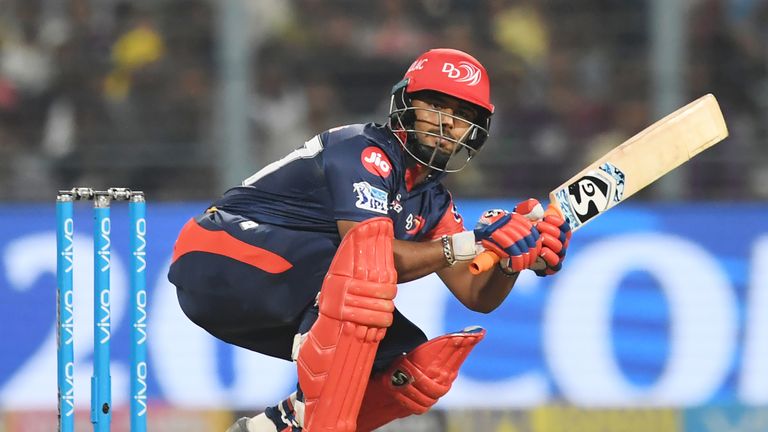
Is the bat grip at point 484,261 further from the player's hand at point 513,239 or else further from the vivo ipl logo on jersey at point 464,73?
the vivo ipl logo on jersey at point 464,73

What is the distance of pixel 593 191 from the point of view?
4.50 m

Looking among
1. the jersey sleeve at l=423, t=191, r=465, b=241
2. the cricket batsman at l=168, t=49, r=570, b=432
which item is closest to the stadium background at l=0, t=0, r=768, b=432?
the jersey sleeve at l=423, t=191, r=465, b=241

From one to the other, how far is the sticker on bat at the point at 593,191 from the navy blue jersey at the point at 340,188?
1.56 feet

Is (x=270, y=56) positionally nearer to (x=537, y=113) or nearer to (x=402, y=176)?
(x=537, y=113)

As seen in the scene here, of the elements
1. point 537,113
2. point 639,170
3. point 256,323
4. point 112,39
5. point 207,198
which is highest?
point 112,39

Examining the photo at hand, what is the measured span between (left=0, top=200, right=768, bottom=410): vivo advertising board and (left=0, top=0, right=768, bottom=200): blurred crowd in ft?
2.19

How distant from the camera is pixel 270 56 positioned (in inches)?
309

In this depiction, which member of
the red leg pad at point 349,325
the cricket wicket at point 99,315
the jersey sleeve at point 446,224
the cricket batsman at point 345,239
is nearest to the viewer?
the red leg pad at point 349,325

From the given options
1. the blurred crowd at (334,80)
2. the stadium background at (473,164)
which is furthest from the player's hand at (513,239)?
the blurred crowd at (334,80)

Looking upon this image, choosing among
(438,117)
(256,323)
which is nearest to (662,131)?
(438,117)

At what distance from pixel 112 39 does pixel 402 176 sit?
388 cm

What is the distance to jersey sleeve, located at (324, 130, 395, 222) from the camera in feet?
13.9

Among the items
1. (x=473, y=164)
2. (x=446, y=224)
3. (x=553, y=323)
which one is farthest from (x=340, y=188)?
(x=473, y=164)

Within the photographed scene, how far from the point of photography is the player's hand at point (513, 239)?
4.18m
